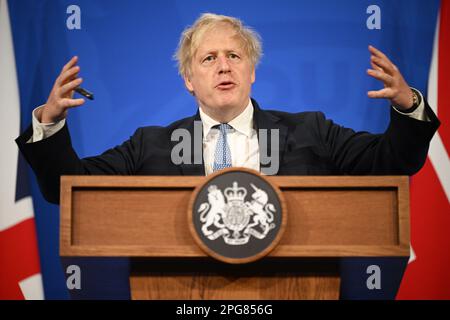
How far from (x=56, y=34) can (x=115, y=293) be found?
1354 mm

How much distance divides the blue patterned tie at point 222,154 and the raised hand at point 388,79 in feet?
1.94

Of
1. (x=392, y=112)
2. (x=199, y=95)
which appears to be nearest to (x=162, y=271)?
(x=392, y=112)

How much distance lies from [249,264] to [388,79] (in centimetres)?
63

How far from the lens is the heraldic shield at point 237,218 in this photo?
146 centimetres

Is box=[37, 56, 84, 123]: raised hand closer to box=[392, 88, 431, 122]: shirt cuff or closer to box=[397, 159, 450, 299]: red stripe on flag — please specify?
box=[392, 88, 431, 122]: shirt cuff

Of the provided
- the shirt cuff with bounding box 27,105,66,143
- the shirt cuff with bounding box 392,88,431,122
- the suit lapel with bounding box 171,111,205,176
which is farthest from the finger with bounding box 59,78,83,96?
the shirt cuff with bounding box 392,88,431,122

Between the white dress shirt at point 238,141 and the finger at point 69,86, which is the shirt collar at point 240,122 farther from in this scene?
the finger at point 69,86

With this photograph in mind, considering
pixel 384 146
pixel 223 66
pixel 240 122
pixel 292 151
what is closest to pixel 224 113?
pixel 240 122

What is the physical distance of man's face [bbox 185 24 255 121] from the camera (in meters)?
2.31

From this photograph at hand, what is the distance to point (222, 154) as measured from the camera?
2.18 metres

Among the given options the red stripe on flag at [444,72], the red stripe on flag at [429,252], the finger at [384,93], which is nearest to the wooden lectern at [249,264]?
the finger at [384,93]

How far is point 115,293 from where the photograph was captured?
181cm

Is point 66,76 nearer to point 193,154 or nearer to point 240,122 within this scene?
point 193,154
